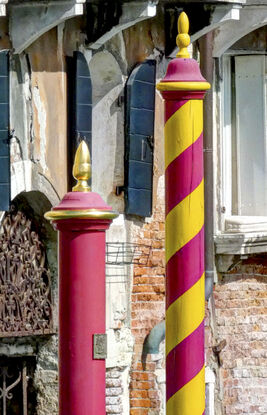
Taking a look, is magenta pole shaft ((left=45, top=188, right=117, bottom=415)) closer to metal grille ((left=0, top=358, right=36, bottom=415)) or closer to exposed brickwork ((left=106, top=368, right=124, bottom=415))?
metal grille ((left=0, top=358, right=36, bottom=415))

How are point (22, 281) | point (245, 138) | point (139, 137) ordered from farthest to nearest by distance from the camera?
point (245, 138), point (139, 137), point (22, 281)

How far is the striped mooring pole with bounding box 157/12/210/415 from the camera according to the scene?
727cm

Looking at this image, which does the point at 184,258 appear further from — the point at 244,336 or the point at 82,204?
the point at 244,336

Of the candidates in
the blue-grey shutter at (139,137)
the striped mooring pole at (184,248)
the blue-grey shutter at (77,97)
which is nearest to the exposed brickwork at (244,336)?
the blue-grey shutter at (139,137)

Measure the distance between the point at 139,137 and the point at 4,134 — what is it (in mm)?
2207

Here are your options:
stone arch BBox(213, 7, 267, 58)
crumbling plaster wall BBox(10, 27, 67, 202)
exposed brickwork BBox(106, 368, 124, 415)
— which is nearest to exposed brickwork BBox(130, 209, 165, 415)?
exposed brickwork BBox(106, 368, 124, 415)

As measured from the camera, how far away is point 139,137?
1462 cm

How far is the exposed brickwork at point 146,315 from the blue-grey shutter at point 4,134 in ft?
7.55

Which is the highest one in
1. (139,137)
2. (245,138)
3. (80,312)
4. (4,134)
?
(245,138)

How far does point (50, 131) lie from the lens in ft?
44.1

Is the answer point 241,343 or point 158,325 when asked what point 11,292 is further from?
point 241,343

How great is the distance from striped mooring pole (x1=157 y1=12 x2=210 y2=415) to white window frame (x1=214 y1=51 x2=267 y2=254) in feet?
27.8

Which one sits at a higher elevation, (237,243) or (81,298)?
(237,243)

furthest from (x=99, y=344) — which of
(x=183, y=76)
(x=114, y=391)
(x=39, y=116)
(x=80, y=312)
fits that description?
(x=114, y=391)
